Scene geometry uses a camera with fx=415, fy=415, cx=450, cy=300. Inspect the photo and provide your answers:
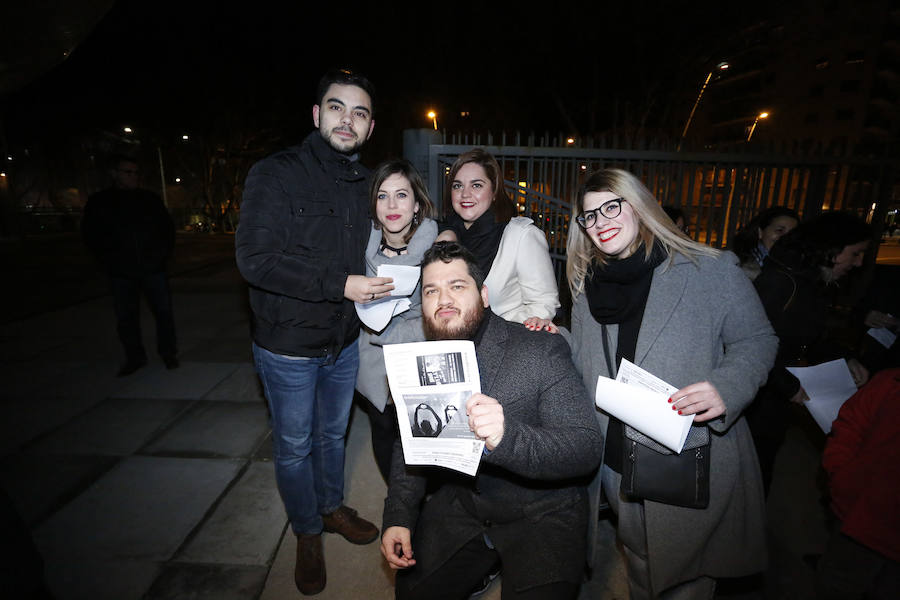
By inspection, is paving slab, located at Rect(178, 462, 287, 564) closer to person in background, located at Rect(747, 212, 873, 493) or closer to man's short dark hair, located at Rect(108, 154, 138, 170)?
person in background, located at Rect(747, 212, 873, 493)

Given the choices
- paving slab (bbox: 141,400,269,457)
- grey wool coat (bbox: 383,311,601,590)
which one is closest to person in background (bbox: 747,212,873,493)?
grey wool coat (bbox: 383,311,601,590)

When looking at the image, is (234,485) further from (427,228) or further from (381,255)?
(427,228)

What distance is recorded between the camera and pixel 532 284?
2.71m

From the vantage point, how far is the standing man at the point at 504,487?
184 centimetres

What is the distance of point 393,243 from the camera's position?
8.59ft

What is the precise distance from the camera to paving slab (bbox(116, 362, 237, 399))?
4.90 meters

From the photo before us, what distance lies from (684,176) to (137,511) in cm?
732

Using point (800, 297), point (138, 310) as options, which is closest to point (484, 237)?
point (800, 297)

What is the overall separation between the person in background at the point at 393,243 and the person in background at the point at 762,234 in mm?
2743

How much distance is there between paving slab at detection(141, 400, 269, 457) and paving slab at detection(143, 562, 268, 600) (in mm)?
1232

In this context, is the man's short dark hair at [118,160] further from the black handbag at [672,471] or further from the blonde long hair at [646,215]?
the black handbag at [672,471]

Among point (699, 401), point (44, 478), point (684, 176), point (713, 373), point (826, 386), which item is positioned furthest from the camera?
point (684, 176)

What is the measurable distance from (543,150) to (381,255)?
3.88 meters

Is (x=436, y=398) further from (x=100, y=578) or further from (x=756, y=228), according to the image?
(x=756, y=228)
